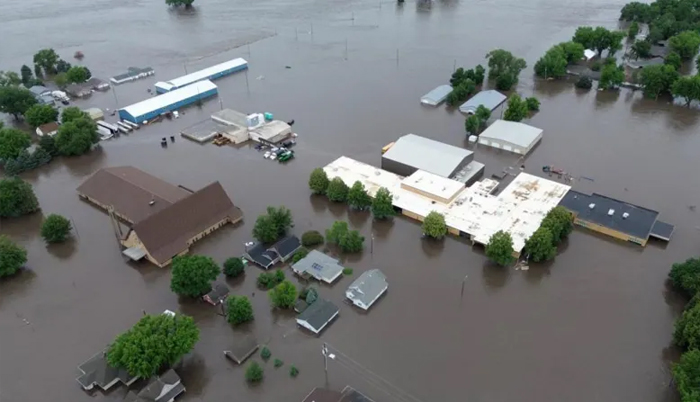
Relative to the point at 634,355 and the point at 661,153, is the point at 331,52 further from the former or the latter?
the point at 634,355

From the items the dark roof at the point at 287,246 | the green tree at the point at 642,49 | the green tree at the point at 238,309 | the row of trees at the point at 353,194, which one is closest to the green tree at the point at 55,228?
the dark roof at the point at 287,246

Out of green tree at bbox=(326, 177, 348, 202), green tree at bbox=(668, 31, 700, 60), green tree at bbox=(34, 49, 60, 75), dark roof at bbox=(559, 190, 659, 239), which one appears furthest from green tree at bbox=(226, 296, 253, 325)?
green tree at bbox=(668, 31, 700, 60)

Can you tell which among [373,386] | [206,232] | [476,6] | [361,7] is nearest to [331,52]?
[361,7]

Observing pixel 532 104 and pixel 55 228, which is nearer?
pixel 55 228

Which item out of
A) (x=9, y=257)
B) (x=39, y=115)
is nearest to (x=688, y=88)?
(x=9, y=257)

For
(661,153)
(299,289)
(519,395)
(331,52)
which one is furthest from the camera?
(331,52)

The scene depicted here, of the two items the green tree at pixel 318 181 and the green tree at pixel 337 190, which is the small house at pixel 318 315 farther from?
the green tree at pixel 318 181

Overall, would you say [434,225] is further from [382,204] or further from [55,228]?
[55,228]
